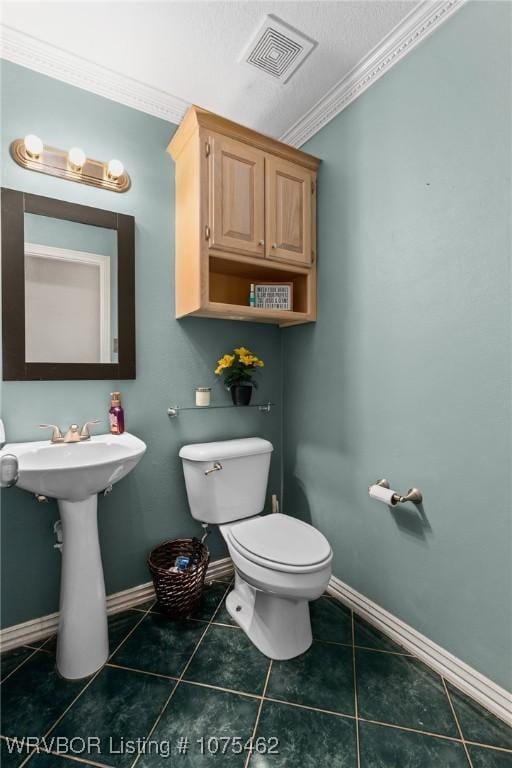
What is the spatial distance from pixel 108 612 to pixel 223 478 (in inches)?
32.5

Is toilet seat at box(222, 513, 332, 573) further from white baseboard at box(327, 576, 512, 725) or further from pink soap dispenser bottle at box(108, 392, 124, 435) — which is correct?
pink soap dispenser bottle at box(108, 392, 124, 435)

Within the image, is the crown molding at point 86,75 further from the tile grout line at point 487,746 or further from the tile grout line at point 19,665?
the tile grout line at point 487,746

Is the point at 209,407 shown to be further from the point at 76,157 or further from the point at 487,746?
the point at 487,746

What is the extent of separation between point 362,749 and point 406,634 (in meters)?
0.51

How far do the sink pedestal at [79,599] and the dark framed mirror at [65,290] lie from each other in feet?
1.98

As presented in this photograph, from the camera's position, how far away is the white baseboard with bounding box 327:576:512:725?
1211 mm

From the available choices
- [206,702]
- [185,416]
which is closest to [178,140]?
[185,416]

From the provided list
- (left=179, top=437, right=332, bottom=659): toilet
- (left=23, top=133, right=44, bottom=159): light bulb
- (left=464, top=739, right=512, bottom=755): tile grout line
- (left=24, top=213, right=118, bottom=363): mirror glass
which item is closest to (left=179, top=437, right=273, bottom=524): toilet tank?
(left=179, top=437, right=332, bottom=659): toilet

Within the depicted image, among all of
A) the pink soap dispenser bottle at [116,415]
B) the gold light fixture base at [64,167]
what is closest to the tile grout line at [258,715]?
the pink soap dispenser bottle at [116,415]

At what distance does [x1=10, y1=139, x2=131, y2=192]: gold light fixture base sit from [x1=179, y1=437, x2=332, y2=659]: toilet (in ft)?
4.29

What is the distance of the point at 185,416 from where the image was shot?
1.92m

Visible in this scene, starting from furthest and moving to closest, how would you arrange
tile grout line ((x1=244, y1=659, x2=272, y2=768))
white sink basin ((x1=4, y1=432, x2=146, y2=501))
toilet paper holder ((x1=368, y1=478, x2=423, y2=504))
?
toilet paper holder ((x1=368, y1=478, x2=423, y2=504)) → white sink basin ((x1=4, y1=432, x2=146, y2=501)) → tile grout line ((x1=244, y1=659, x2=272, y2=768))

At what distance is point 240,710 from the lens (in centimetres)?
123

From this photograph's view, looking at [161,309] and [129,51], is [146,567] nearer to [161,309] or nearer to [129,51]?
[161,309]
